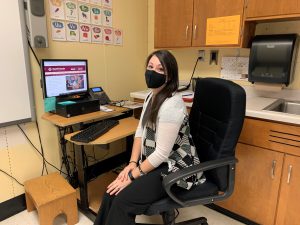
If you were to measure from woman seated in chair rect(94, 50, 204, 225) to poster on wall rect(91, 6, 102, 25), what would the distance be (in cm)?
115

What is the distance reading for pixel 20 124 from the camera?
6.09 ft

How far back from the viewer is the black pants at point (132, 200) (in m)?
1.17

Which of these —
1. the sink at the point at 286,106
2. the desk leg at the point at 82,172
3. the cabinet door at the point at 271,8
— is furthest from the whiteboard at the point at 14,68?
the sink at the point at 286,106

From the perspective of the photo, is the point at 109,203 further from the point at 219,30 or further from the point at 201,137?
the point at 219,30

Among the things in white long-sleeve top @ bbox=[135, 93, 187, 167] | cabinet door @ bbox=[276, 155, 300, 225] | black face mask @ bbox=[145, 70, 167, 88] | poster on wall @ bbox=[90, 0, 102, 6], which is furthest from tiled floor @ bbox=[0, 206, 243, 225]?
poster on wall @ bbox=[90, 0, 102, 6]

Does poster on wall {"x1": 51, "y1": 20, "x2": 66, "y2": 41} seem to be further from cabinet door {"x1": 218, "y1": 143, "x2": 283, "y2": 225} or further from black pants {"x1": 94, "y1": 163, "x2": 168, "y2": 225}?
cabinet door {"x1": 218, "y1": 143, "x2": 283, "y2": 225}

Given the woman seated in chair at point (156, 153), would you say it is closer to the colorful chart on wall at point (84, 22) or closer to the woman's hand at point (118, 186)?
the woman's hand at point (118, 186)

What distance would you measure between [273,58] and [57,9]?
5.71 ft

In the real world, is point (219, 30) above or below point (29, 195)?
above

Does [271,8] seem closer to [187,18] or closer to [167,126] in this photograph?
[187,18]

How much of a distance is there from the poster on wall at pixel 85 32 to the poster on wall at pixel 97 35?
0.05 m

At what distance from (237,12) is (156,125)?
1.16 m

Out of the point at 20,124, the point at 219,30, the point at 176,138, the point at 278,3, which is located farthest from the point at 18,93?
the point at 278,3

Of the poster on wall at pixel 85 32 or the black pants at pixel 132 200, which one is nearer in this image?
the black pants at pixel 132 200
